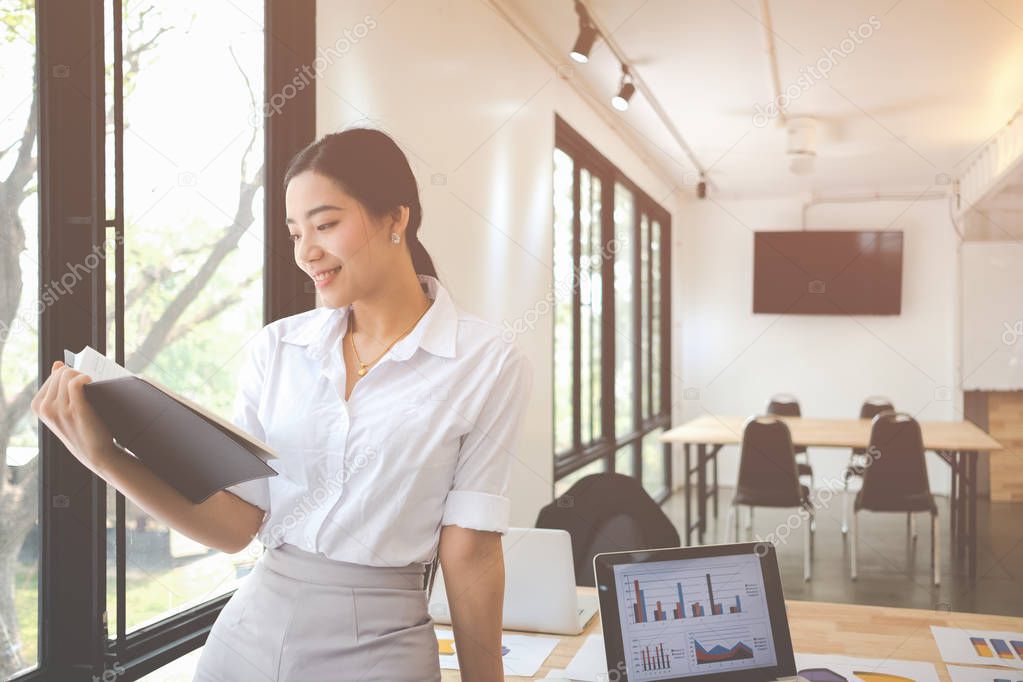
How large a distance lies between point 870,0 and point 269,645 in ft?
13.8

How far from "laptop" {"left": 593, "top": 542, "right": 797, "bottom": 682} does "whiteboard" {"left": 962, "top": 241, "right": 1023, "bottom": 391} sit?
828 centimetres

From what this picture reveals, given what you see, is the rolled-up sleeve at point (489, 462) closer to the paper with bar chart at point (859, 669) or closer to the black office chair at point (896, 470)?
the paper with bar chart at point (859, 669)

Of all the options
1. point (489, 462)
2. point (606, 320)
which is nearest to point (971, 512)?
point (606, 320)

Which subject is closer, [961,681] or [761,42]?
[961,681]

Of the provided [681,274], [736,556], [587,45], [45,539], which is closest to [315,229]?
[736,556]

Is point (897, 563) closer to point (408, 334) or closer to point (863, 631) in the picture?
point (863, 631)

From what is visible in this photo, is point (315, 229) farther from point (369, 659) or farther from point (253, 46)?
point (253, 46)

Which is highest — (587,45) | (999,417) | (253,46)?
(587,45)

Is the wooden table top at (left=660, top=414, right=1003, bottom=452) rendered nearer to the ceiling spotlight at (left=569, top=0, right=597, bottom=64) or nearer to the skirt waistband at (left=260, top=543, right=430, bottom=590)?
the ceiling spotlight at (left=569, top=0, right=597, bottom=64)

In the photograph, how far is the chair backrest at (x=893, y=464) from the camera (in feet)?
16.6

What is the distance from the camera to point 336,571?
48.1 inches

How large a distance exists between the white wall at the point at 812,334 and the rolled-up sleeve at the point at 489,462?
28.5ft

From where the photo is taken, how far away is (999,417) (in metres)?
8.77

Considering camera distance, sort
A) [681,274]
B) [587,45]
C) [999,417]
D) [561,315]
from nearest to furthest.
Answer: [587,45] < [561,315] < [999,417] < [681,274]
